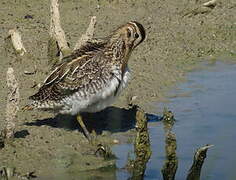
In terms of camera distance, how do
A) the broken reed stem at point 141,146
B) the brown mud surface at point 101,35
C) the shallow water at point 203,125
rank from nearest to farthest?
1. the broken reed stem at point 141,146
2. the shallow water at point 203,125
3. the brown mud surface at point 101,35

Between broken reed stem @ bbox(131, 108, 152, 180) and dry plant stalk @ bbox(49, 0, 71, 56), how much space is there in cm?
414

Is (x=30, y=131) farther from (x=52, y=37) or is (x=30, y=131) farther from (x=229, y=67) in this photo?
(x=229, y=67)

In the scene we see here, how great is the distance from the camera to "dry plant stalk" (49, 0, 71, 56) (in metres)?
10.6

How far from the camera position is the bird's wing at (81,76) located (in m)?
8.33

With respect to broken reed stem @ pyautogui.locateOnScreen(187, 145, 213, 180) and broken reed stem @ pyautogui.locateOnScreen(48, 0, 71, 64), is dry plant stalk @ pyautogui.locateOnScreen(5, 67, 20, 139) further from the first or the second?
broken reed stem @ pyautogui.locateOnScreen(48, 0, 71, 64)

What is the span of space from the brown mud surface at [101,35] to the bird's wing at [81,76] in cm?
54

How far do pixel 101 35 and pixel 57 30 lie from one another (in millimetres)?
2114

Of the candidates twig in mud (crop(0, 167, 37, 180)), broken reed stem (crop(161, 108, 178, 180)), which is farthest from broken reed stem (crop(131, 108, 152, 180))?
twig in mud (crop(0, 167, 37, 180))

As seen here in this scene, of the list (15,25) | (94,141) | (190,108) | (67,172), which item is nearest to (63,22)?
(15,25)

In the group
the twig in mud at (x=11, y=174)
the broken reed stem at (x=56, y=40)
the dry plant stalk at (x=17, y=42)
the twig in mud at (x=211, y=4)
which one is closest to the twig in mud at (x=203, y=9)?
the twig in mud at (x=211, y=4)

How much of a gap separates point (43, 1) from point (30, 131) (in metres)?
6.31

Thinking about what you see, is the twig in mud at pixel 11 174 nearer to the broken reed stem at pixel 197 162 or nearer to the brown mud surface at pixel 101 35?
the brown mud surface at pixel 101 35

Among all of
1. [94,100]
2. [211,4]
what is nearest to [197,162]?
[94,100]

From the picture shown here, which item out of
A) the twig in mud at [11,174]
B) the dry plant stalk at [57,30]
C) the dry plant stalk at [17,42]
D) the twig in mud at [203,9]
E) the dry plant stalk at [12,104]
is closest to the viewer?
the twig in mud at [11,174]
